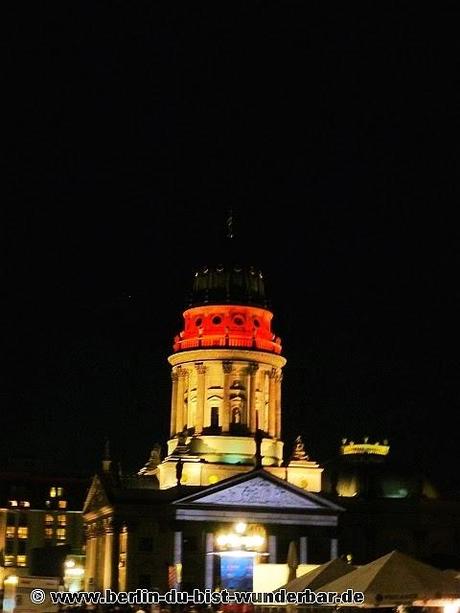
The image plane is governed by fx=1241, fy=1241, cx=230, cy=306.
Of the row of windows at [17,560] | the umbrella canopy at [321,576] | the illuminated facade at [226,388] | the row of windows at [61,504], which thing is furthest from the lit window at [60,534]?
the umbrella canopy at [321,576]

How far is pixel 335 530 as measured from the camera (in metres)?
98.0

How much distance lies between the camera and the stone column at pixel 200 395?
10294 centimetres

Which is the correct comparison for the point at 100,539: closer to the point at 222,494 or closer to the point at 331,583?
the point at 222,494

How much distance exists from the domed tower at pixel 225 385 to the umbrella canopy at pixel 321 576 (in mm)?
55815

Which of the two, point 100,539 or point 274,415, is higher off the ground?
point 274,415

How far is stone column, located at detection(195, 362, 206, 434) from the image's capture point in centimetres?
10294

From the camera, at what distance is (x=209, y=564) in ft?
311

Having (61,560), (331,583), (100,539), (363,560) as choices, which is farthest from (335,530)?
(331,583)

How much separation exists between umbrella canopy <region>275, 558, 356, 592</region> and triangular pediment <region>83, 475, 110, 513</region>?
55555 millimetres

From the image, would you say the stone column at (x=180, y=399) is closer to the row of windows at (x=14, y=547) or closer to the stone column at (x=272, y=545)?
the stone column at (x=272, y=545)

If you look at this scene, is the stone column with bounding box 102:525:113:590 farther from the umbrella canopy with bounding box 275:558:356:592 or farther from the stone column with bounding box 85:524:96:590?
the umbrella canopy with bounding box 275:558:356:592

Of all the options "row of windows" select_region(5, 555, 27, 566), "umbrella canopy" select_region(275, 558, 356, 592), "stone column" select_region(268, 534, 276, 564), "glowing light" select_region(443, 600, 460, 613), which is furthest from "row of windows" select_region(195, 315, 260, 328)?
"glowing light" select_region(443, 600, 460, 613)

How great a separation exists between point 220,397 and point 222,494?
401 inches

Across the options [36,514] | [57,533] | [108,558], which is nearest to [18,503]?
[36,514]
